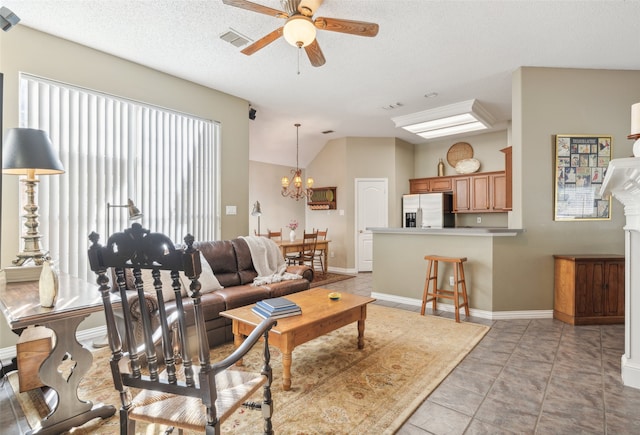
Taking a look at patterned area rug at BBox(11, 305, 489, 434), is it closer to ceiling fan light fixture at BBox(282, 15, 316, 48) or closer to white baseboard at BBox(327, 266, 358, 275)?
ceiling fan light fixture at BBox(282, 15, 316, 48)

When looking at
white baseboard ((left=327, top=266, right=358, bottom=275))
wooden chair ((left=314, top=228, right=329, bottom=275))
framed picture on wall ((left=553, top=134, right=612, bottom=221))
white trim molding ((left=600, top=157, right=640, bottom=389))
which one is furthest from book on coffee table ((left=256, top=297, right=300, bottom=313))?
white baseboard ((left=327, top=266, right=358, bottom=275))

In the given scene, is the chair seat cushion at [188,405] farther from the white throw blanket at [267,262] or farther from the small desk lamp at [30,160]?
the white throw blanket at [267,262]

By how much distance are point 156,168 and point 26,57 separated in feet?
4.89

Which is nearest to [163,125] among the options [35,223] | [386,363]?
[35,223]

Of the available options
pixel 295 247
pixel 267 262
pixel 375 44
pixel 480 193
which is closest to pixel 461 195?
pixel 480 193

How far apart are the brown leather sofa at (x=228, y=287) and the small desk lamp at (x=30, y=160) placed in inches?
32.2

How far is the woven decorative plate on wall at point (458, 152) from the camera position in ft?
22.5

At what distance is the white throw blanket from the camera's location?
3797mm

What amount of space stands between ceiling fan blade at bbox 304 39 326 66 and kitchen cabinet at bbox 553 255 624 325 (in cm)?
344

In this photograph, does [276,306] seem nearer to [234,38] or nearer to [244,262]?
[244,262]

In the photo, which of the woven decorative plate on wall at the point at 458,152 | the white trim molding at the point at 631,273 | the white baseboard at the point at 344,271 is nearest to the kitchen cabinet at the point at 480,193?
the woven decorative plate on wall at the point at 458,152

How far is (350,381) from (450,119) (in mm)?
4551

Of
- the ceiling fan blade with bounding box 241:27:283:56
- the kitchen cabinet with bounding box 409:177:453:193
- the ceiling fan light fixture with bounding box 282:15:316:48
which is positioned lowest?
the kitchen cabinet with bounding box 409:177:453:193

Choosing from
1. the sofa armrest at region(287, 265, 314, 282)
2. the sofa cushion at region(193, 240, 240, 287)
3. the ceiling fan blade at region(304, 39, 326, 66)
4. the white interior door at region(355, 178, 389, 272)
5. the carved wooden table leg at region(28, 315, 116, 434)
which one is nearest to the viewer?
the carved wooden table leg at region(28, 315, 116, 434)
